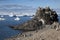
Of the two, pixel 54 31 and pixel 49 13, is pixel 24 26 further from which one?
pixel 54 31

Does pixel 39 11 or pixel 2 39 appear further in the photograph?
pixel 39 11

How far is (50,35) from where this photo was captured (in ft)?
143

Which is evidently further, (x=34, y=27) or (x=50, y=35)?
(x=34, y=27)

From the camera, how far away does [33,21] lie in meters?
76.6

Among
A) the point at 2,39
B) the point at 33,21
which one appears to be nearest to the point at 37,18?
the point at 33,21

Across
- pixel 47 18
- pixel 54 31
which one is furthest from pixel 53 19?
pixel 54 31

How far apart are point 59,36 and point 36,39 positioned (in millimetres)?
3414

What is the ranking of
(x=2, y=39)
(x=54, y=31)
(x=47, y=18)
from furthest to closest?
(x=47, y=18) → (x=2, y=39) → (x=54, y=31)

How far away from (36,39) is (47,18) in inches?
1240

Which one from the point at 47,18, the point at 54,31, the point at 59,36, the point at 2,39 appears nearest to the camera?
the point at 59,36

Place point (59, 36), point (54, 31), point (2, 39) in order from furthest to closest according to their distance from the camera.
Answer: point (2, 39), point (54, 31), point (59, 36)

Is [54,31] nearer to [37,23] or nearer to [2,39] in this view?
[2,39]

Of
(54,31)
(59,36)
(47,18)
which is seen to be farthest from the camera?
(47,18)

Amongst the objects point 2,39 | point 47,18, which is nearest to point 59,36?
point 2,39
